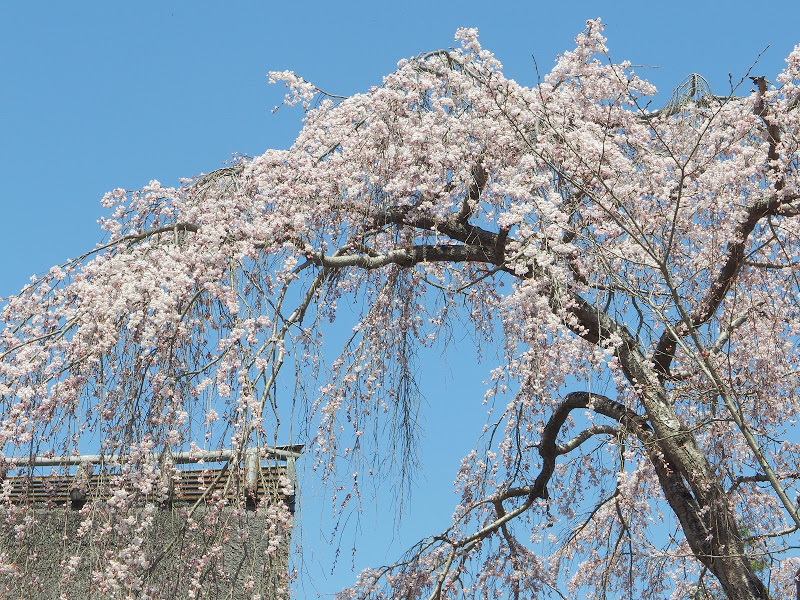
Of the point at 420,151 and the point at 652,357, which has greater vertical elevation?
the point at 420,151

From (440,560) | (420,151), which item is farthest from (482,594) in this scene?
(420,151)

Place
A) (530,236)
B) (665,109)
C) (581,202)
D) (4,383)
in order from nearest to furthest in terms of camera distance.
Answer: (4,383)
(530,236)
(581,202)
(665,109)

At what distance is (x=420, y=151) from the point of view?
551cm

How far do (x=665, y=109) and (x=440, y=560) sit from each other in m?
3.62

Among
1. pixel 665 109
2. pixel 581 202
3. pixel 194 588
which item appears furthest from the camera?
pixel 665 109

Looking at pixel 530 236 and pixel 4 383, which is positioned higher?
pixel 530 236

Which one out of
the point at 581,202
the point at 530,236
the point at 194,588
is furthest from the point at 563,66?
the point at 194,588

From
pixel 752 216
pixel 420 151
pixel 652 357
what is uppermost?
pixel 420 151

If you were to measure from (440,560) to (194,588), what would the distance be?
193cm

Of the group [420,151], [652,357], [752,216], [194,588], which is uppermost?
[420,151]

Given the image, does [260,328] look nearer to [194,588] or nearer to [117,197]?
[194,588]

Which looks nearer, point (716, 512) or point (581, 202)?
point (716, 512)

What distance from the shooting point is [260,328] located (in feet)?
15.1

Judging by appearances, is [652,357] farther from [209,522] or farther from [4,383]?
[4,383]
